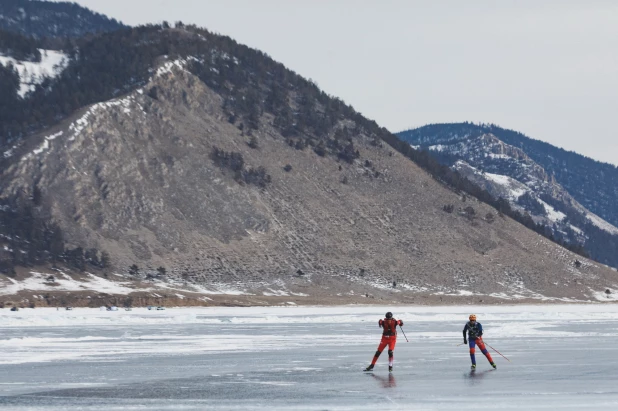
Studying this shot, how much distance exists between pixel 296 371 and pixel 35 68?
12095 cm

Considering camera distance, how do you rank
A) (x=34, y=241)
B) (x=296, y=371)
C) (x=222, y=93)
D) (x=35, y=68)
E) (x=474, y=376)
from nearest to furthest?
(x=474, y=376) < (x=296, y=371) < (x=34, y=241) < (x=222, y=93) < (x=35, y=68)

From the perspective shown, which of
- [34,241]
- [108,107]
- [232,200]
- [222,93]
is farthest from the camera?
[222,93]

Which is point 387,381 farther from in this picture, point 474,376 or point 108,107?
point 108,107

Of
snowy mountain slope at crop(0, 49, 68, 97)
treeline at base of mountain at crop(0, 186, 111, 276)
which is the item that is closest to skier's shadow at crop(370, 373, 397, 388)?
treeline at base of mountain at crop(0, 186, 111, 276)

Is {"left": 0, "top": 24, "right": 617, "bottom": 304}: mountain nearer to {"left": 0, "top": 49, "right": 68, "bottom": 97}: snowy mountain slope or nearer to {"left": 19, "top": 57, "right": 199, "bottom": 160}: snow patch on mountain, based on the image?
{"left": 19, "top": 57, "right": 199, "bottom": 160}: snow patch on mountain

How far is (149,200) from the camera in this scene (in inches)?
4609

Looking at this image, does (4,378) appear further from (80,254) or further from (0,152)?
(0,152)

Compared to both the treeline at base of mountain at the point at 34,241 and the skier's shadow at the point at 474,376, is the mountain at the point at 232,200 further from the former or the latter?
the skier's shadow at the point at 474,376

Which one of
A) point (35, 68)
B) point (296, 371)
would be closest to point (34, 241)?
point (35, 68)

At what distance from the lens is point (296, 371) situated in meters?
27.8

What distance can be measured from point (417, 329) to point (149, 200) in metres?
71.5

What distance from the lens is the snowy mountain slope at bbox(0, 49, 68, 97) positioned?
137 meters

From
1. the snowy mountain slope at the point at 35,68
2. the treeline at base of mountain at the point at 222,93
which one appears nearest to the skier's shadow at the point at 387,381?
the treeline at base of mountain at the point at 222,93

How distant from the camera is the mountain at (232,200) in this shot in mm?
109000
